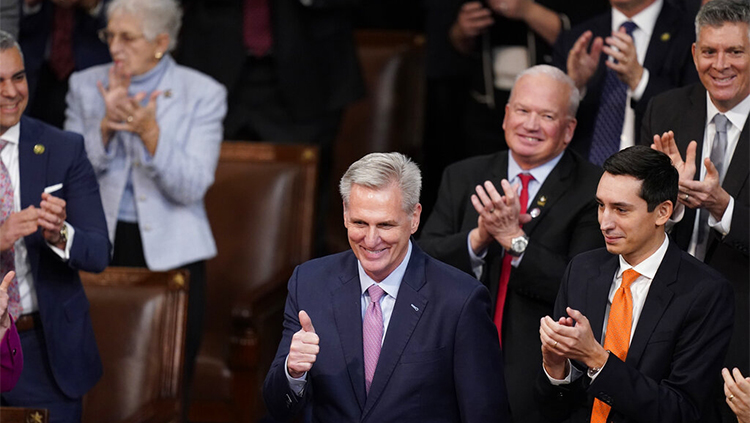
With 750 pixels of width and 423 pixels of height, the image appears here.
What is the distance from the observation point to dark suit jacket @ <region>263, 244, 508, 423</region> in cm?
275

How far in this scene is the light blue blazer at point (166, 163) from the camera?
4051mm

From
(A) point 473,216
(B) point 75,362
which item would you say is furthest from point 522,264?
(B) point 75,362

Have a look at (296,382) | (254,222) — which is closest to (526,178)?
A: (296,382)

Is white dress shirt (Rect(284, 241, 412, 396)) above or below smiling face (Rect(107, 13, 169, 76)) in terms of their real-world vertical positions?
below

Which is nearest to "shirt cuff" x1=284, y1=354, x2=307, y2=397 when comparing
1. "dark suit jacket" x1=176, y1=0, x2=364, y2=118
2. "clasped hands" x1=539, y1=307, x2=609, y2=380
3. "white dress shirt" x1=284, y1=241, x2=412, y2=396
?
"white dress shirt" x1=284, y1=241, x2=412, y2=396

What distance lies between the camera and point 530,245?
3.38 meters

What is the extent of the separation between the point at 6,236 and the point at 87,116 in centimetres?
109

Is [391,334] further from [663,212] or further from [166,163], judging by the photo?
[166,163]

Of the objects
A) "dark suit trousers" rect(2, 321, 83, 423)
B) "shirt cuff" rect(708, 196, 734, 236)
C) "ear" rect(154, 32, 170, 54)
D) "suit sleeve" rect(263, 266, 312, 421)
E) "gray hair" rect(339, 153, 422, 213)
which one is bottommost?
"dark suit trousers" rect(2, 321, 83, 423)

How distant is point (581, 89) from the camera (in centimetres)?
397

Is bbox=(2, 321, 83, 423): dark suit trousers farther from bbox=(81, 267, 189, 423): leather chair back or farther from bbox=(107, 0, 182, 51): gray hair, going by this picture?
bbox=(107, 0, 182, 51): gray hair

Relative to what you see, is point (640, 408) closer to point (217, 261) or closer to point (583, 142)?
point (583, 142)

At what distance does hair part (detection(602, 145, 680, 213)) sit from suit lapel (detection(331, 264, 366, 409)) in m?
0.73

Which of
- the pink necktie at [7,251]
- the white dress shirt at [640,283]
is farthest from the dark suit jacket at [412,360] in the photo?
the pink necktie at [7,251]
